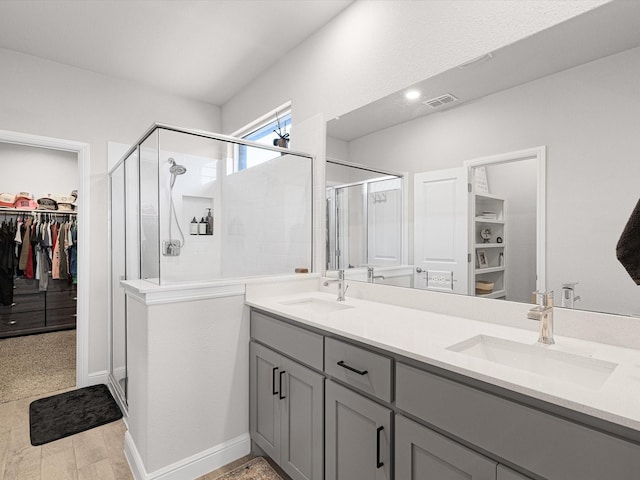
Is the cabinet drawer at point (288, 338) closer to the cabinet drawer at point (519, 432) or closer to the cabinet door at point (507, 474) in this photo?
the cabinet drawer at point (519, 432)

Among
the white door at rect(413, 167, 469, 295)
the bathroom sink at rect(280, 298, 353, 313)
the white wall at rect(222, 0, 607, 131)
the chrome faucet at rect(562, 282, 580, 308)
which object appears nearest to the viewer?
the chrome faucet at rect(562, 282, 580, 308)

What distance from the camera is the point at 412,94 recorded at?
1837 millimetres

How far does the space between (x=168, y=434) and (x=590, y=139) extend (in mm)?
2283

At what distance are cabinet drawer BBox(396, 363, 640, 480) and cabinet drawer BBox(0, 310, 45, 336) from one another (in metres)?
5.59

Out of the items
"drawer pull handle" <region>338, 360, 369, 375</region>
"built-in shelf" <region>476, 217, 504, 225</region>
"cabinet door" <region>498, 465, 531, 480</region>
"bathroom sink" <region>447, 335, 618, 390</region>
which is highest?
"built-in shelf" <region>476, 217, 504, 225</region>

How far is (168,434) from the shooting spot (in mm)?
1808

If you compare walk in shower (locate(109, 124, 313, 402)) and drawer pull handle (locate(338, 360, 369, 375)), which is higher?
walk in shower (locate(109, 124, 313, 402))

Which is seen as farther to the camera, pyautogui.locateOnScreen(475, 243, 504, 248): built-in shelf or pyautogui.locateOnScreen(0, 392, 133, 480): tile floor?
pyautogui.locateOnScreen(0, 392, 133, 480): tile floor

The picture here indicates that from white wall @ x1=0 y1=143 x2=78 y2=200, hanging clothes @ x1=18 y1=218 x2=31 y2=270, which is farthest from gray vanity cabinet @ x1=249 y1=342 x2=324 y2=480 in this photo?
white wall @ x1=0 y1=143 x2=78 y2=200

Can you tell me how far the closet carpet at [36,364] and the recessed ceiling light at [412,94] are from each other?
A: 3487mm

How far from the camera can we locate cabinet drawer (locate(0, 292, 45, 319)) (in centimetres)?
462

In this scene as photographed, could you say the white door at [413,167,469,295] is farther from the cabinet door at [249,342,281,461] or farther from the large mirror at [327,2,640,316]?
the cabinet door at [249,342,281,461]

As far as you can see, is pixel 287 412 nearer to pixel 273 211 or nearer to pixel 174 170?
pixel 273 211

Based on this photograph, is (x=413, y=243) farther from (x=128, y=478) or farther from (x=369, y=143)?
(x=128, y=478)
